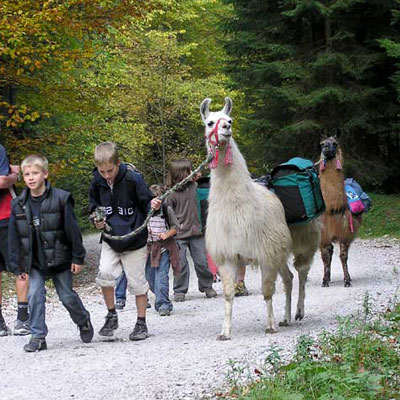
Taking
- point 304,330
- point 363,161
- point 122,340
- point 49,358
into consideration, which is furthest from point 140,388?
point 363,161

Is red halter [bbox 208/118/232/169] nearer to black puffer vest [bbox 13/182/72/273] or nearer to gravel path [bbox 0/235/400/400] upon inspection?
black puffer vest [bbox 13/182/72/273]

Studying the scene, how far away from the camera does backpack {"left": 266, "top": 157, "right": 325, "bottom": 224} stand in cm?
862

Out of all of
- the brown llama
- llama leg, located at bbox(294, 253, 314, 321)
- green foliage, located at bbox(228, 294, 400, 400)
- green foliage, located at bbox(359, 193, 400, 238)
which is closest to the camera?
green foliage, located at bbox(228, 294, 400, 400)

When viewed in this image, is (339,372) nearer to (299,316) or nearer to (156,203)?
(156,203)

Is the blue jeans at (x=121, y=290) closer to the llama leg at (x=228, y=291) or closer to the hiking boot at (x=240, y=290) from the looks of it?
the hiking boot at (x=240, y=290)

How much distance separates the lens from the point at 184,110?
86.3 feet

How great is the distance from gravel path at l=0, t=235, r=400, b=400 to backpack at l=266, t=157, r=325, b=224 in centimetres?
123

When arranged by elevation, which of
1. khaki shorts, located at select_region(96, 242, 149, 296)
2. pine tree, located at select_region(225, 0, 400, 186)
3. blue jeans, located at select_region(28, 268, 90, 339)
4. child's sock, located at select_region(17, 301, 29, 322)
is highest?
pine tree, located at select_region(225, 0, 400, 186)

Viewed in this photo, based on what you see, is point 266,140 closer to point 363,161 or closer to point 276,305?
point 363,161

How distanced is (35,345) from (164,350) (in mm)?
1261

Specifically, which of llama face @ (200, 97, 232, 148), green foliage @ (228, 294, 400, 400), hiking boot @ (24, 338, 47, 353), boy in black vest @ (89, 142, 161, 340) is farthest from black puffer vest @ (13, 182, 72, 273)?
green foliage @ (228, 294, 400, 400)

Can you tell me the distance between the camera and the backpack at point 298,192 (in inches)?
340

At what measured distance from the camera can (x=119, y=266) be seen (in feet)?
25.9

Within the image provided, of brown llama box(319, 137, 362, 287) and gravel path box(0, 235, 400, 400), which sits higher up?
brown llama box(319, 137, 362, 287)
